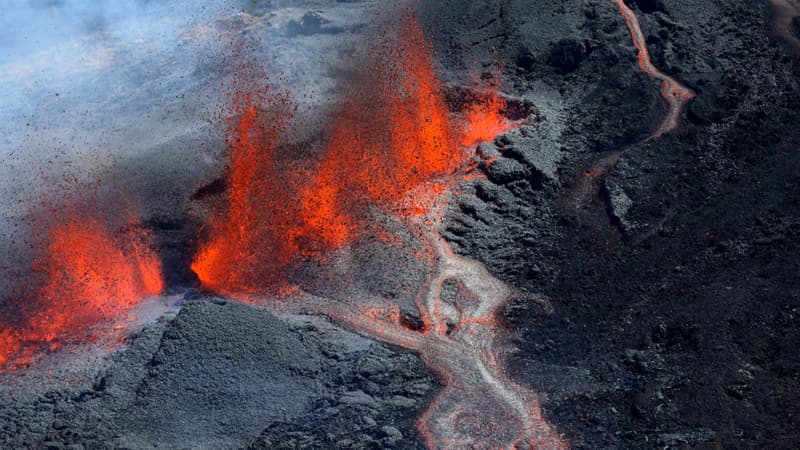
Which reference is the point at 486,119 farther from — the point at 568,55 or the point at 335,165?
the point at 335,165

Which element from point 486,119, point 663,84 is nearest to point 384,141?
point 486,119

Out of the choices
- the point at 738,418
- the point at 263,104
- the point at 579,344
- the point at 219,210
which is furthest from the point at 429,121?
the point at 738,418

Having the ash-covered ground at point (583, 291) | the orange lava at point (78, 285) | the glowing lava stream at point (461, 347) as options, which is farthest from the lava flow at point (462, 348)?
the orange lava at point (78, 285)

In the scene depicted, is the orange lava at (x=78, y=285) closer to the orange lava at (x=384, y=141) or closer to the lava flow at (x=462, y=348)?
the orange lava at (x=384, y=141)

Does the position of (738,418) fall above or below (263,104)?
below

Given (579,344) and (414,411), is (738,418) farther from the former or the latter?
(414,411)

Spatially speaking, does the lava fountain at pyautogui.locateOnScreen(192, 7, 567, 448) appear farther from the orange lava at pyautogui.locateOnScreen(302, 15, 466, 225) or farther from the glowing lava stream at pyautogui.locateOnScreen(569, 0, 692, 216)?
the glowing lava stream at pyautogui.locateOnScreen(569, 0, 692, 216)
